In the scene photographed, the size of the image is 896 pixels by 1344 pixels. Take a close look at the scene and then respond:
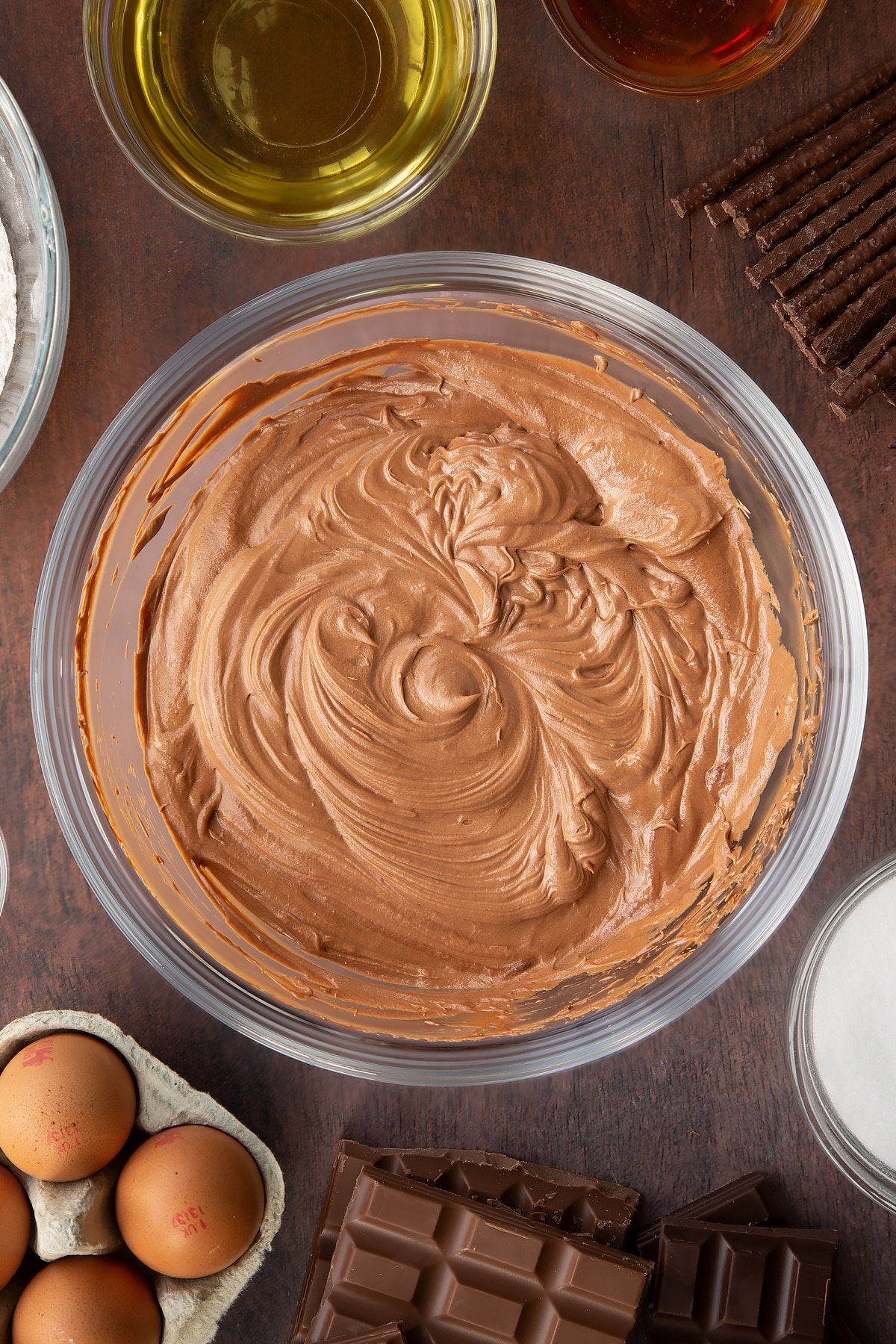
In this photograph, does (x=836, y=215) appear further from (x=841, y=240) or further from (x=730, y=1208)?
(x=730, y=1208)

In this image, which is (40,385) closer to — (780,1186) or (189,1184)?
(189,1184)

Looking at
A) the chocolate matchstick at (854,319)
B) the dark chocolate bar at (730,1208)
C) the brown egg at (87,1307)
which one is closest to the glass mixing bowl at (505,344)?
the chocolate matchstick at (854,319)

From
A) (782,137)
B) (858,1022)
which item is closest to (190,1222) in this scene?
(858,1022)

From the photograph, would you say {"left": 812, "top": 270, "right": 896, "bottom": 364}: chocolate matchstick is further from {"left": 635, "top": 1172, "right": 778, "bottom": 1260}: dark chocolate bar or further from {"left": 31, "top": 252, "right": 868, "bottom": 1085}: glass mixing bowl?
{"left": 635, "top": 1172, "right": 778, "bottom": 1260}: dark chocolate bar

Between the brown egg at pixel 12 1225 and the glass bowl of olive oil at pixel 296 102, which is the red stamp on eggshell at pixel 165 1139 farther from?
the glass bowl of olive oil at pixel 296 102

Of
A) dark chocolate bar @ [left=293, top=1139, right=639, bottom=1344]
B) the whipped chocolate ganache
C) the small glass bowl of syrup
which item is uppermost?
the small glass bowl of syrup

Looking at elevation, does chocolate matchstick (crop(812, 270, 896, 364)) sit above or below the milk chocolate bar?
above

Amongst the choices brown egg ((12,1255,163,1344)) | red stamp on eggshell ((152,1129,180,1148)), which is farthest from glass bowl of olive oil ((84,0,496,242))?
brown egg ((12,1255,163,1344))
